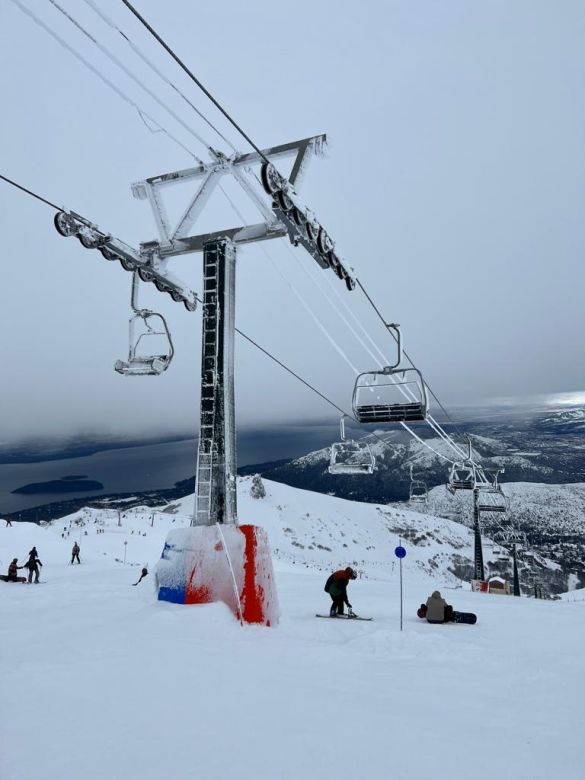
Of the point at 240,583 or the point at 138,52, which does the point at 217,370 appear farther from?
the point at 138,52

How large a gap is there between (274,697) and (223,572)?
12.4 ft

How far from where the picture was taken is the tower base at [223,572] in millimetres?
8344

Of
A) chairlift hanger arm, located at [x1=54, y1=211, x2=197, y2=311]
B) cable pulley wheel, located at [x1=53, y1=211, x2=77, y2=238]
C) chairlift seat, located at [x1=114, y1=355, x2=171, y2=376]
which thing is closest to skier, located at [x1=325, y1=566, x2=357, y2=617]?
chairlift seat, located at [x1=114, y1=355, x2=171, y2=376]

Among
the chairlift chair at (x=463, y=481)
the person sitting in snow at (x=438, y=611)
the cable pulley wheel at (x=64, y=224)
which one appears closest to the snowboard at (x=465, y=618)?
the person sitting in snow at (x=438, y=611)

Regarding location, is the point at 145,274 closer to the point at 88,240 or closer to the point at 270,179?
the point at 88,240

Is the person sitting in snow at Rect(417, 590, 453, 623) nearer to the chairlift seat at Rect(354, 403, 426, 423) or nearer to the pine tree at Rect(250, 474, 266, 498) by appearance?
the chairlift seat at Rect(354, 403, 426, 423)

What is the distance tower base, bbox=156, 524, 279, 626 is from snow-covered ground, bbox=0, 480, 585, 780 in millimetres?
336

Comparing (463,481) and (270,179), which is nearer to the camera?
(270,179)

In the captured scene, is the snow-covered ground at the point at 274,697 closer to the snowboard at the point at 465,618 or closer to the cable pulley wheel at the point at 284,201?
the snowboard at the point at 465,618

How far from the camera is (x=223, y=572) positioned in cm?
847

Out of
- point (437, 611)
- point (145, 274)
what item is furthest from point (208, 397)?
point (437, 611)

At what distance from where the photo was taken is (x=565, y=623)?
1127cm

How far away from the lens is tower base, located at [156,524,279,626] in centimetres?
834

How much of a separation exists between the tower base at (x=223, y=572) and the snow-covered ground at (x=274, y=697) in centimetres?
34
